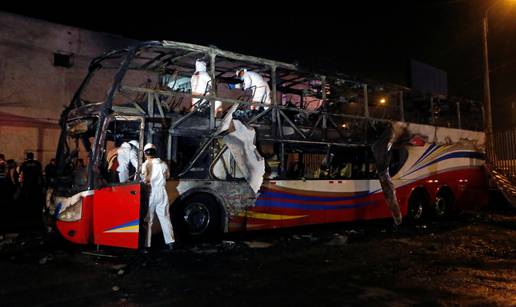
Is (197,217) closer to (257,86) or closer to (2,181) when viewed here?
(257,86)

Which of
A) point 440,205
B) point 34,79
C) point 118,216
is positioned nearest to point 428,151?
point 440,205

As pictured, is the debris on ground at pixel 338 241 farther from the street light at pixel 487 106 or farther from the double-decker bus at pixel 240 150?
the street light at pixel 487 106

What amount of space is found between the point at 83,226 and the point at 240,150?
3059 mm

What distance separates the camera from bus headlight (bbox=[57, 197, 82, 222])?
674 centimetres

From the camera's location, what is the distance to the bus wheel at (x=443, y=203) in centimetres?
1255

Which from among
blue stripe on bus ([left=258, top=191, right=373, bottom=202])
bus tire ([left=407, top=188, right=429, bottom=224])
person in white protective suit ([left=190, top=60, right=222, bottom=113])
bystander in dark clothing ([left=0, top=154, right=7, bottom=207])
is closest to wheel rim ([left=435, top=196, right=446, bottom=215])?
bus tire ([left=407, top=188, right=429, bottom=224])

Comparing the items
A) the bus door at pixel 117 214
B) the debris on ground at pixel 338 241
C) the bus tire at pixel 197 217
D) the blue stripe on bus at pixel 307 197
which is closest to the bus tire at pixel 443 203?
the blue stripe on bus at pixel 307 197

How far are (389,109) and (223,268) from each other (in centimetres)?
746

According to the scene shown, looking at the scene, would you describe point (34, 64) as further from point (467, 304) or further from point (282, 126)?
point (467, 304)

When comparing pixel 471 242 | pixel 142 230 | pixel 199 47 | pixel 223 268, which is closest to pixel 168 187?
pixel 142 230

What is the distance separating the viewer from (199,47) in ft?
26.2

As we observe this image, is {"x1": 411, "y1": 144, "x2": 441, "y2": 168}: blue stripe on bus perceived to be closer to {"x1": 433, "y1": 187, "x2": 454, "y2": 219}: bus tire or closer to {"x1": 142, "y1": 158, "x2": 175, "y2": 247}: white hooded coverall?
{"x1": 433, "y1": 187, "x2": 454, "y2": 219}: bus tire

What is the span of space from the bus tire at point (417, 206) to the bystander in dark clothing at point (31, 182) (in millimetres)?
9658

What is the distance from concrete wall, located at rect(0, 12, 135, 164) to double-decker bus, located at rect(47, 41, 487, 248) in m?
4.63
